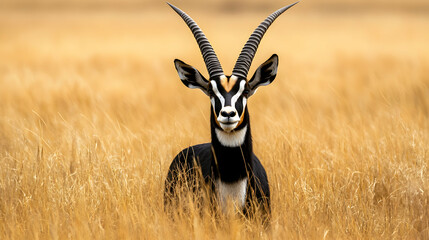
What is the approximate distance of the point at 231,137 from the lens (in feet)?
15.2

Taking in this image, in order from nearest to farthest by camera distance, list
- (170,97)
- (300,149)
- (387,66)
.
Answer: (300,149) < (170,97) < (387,66)

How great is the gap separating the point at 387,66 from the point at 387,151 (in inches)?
392

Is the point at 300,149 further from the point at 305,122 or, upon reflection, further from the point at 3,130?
the point at 3,130

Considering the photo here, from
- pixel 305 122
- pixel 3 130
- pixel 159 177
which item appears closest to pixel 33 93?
pixel 3 130

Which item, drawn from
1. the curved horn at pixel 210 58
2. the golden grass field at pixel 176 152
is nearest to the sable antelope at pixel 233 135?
the curved horn at pixel 210 58

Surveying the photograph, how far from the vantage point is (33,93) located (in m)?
11.9

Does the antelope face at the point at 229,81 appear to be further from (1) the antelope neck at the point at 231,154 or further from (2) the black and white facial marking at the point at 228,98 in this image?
(1) the antelope neck at the point at 231,154

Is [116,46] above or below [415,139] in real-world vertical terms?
above

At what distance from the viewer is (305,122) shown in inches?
340

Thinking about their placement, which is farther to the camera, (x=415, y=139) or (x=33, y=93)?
(x=33, y=93)

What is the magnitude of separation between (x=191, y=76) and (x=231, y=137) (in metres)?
0.72

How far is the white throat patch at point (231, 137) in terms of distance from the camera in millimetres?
4637

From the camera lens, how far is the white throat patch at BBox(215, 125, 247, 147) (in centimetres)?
464

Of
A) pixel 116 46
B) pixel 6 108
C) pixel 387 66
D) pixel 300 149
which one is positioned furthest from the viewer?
pixel 116 46
